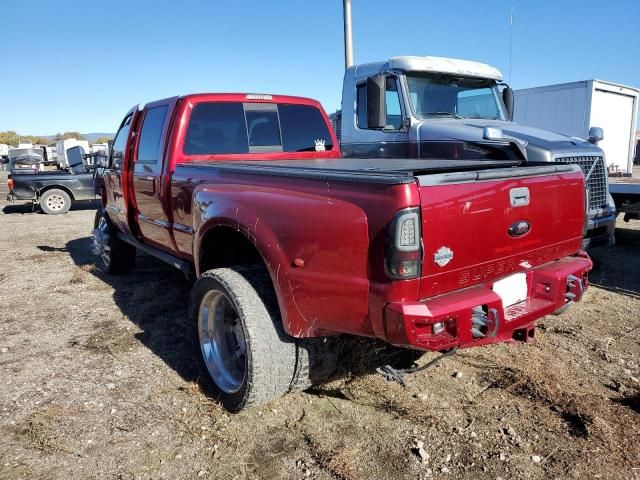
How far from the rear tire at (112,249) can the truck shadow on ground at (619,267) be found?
5590 millimetres

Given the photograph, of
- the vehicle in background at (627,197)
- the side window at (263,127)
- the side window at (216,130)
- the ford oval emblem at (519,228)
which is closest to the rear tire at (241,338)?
the ford oval emblem at (519,228)

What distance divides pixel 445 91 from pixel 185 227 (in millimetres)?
3968

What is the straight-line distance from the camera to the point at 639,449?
96.2 inches

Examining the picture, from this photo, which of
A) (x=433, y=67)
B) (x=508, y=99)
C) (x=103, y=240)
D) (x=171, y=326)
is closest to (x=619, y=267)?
(x=508, y=99)

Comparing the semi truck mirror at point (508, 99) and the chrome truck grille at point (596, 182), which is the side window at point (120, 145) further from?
the chrome truck grille at point (596, 182)

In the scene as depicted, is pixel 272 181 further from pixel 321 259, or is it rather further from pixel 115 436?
pixel 115 436

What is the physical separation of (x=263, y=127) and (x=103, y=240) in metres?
2.83

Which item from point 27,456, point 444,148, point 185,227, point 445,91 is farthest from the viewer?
point 445,91

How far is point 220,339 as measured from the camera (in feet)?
10.7

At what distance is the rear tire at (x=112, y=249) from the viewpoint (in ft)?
19.7

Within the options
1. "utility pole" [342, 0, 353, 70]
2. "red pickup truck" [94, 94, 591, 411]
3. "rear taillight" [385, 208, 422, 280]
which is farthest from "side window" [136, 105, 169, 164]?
"utility pole" [342, 0, 353, 70]

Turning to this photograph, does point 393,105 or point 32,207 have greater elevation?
point 393,105

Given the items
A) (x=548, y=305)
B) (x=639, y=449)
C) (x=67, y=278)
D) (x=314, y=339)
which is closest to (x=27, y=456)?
(x=314, y=339)

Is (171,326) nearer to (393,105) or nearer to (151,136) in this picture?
(151,136)
